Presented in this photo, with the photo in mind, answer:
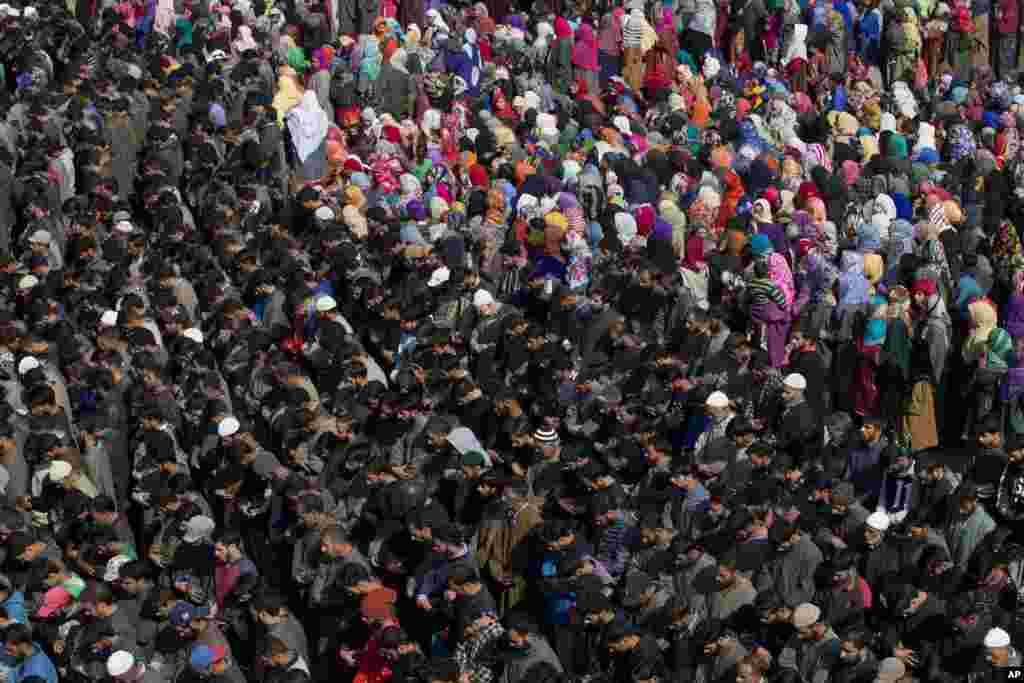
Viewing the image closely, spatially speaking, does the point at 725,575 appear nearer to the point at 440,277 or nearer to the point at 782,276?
the point at 782,276

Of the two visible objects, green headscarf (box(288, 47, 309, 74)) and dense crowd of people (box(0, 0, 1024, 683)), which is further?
green headscarf (box(288, 47, 309, 74))

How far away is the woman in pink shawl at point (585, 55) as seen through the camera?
81.7 ft

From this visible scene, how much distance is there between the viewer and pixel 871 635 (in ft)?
41.5

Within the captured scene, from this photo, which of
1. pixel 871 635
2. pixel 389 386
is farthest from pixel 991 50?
pixel 871 635

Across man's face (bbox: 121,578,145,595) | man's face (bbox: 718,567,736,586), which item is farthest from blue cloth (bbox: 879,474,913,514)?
man's face (bbox: 121,578,145,595)

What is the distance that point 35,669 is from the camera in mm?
12953

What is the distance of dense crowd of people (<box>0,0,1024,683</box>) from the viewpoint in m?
13.1

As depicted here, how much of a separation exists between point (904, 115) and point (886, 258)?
4322 mm

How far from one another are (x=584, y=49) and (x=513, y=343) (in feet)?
29.3

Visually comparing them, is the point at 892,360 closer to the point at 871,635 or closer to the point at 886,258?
the point at 886,258

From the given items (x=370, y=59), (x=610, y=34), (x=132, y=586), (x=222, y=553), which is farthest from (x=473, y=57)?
(x=132, y=586)

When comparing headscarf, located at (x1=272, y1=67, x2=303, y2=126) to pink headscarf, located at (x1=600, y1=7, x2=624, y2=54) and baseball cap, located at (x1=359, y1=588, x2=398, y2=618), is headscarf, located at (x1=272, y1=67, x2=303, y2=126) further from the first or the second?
baseball cap, located at (x1=359, y1=588, x2=398, y2=618)

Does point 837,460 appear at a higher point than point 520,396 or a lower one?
higher

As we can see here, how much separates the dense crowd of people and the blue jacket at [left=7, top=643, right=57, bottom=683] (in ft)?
0.14
